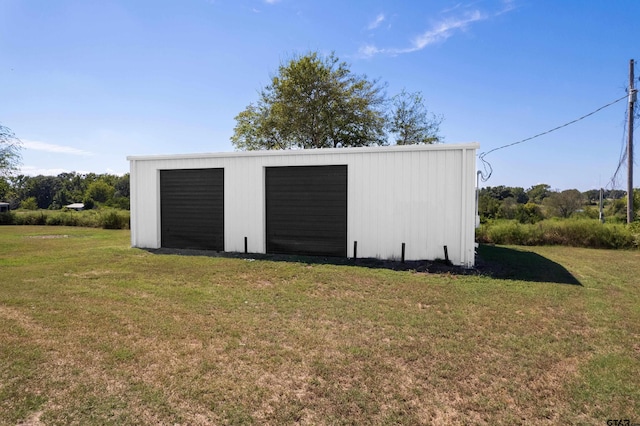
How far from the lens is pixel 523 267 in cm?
804

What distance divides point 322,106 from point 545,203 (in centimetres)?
1904

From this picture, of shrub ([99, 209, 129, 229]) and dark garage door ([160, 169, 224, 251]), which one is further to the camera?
shrub ([99, 209, 129, 229])

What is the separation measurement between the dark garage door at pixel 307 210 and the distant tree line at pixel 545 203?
26.8ft

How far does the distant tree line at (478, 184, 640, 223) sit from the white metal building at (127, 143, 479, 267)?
731cm

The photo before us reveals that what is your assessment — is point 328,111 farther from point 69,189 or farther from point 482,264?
point 69,189

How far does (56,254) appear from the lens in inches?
372

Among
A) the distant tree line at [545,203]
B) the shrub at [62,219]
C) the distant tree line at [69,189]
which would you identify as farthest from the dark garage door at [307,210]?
the distant tree line at [69,189]

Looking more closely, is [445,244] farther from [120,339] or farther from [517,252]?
[120,339]

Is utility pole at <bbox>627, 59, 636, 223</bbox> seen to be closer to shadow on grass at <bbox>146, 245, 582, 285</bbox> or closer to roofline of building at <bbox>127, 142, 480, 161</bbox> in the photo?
shadow on grass at <bbox>146, 245, 582, 285</bbox>

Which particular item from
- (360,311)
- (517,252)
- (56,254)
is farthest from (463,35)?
(56,254)

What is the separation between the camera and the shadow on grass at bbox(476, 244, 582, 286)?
6.97 metres

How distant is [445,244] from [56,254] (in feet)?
33.2

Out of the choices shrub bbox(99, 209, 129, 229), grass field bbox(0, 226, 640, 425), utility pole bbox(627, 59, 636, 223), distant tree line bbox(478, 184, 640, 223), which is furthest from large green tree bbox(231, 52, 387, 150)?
grass field bbox(0, 226, 640, 425)

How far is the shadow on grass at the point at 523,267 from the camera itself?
6.97 m
